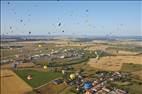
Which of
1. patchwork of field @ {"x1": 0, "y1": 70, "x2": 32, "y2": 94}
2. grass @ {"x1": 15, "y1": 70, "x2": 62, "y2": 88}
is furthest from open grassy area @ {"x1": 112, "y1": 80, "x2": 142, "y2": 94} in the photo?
patchwork of field @ {"x1": 0, "y1": 70, "x2": 32, "y2": 94}

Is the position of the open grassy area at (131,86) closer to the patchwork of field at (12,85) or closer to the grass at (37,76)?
the grass at (37,76)

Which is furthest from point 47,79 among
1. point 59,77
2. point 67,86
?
point 67,86

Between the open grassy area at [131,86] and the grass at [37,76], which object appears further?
the grass at [37,76]

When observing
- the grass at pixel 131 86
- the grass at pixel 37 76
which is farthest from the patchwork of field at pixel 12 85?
the grass at pixel 131 86

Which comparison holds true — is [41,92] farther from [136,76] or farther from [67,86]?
[136,76]

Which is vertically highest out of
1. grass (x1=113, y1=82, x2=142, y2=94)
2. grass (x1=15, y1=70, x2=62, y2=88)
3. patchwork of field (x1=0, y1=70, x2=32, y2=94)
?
grass (x1=113, y1=82, x2=142, y2=94)

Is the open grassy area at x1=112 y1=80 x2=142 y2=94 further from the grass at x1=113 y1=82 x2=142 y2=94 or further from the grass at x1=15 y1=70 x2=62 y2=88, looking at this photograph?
the grass at x1=15 y1=70 x2=62 y2=88
